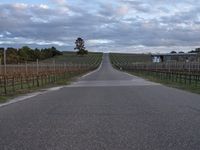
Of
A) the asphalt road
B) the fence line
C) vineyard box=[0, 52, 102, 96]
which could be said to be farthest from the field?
the fence line

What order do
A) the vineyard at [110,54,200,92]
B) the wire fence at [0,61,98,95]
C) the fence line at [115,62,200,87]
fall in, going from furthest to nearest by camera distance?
1. the fence line at [115,62,200,87]
2. the vineyard at [110,54,200,92]
3. the wire fence at [0,61,98,95]

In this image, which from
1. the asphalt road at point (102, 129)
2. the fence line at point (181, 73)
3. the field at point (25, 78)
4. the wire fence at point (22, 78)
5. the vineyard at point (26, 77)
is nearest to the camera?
the asphalt road at point (102, 129)

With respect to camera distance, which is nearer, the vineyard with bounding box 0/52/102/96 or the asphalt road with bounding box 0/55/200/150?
the asphalt road with bounding box 0/55/200/150

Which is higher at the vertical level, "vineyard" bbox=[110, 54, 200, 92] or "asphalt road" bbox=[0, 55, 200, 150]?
"asphalt road" bbox=[0, 55, 200, 150]

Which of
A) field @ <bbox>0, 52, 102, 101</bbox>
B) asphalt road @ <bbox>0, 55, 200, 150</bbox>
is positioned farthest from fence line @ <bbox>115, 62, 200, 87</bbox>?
asphalt road @ <bbox>0, 55, 200, 150</bbox>

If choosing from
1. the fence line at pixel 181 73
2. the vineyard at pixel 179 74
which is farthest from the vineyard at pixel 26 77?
the fence line at pixel 181 73

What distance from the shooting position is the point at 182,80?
41.7 m

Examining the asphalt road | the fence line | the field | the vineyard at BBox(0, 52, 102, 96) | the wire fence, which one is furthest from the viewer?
the fence line

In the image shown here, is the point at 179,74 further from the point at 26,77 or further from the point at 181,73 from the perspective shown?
the point at 26,77

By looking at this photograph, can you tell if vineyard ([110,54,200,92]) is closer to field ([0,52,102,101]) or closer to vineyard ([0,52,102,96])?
field ([0,52,102,101])

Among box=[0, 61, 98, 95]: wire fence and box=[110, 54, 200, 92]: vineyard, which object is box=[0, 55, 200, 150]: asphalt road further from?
box=[110, 54, 200, 92]: vineyard

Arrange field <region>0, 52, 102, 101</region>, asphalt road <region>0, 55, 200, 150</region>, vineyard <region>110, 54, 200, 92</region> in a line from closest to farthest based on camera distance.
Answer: asphalt road <region>0, 55, 200, 150</region> → field <region>0, 52, 102, 101</region> → vineyard <region>110, 54, 200, 92</region>

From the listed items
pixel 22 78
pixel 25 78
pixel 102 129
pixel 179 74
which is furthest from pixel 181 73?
pixel 102 129

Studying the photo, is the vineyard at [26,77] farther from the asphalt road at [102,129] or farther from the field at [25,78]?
the asphalt road at [102,129]
